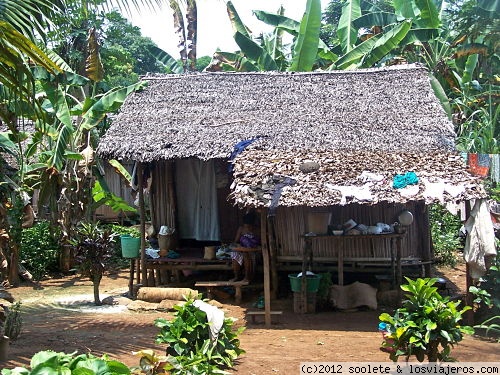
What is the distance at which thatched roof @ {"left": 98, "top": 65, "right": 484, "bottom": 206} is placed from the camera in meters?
9.11

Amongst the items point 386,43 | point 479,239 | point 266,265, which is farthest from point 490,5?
point 266,265

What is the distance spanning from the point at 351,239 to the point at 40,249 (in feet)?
22.5

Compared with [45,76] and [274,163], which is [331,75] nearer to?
[274,163]

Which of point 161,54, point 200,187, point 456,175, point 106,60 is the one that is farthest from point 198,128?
point 106,60

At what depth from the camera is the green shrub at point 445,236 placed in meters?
13.7

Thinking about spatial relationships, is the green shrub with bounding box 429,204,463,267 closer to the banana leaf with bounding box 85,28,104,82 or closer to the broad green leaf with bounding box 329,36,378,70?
the broad green leaf with bounding box 329,36,378,70

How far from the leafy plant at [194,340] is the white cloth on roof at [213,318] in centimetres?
4

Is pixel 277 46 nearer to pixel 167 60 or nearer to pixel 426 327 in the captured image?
pixel 167 60

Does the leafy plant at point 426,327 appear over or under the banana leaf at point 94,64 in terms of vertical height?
under

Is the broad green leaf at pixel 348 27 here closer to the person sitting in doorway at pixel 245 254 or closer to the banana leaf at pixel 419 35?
the banana leaf at pixel 419 35

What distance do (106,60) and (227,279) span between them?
12.6m

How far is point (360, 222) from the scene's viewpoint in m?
10.6

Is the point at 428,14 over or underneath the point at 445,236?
over

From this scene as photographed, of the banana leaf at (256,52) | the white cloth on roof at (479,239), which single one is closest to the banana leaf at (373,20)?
the banana leaf at (256,52)
